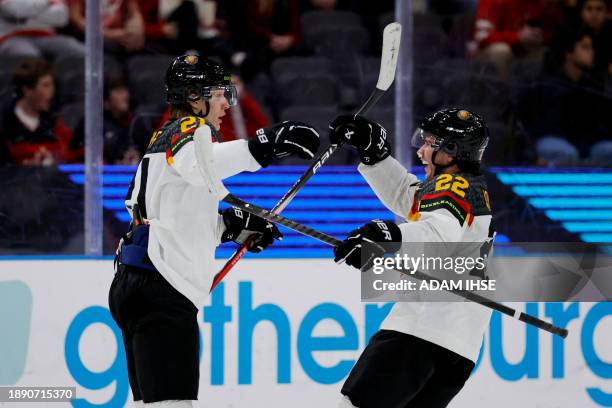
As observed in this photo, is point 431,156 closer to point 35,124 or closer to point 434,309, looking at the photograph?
point 434,309

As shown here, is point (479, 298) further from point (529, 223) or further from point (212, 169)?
point (529, 223)

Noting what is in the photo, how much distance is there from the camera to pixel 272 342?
4691mm

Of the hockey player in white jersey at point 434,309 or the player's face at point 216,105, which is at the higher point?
the player's face at point 216,105

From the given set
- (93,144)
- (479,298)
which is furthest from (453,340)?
(93,144)

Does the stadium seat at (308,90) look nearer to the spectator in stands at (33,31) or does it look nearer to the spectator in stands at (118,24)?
the spectator in stands at (118,24)

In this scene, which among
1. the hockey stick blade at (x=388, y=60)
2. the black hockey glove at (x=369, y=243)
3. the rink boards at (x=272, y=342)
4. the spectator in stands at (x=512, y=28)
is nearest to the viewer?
the black hockey glove at (x=369, y=243)

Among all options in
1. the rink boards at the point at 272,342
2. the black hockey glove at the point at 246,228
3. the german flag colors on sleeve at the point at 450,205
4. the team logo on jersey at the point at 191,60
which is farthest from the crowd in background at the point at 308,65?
the german flag colors on sleeve at the point at 450,205

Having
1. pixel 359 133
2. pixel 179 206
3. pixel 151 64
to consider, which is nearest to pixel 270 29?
pixel 151 64

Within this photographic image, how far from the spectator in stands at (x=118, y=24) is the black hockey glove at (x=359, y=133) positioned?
136 centimetres

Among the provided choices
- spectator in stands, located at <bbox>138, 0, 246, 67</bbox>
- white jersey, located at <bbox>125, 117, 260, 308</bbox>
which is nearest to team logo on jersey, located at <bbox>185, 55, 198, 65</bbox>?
white jersey, located at <bbox>125, 117, 260, 308</bbox>

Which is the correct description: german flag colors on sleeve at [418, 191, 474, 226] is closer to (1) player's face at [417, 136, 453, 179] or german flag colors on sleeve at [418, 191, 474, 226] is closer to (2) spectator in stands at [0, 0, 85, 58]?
(1) player's face at [417, 136, 453, 179]

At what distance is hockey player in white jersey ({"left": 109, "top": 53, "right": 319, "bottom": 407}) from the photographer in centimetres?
339

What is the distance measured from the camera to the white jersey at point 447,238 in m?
3.34

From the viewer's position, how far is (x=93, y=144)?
4.79 metres
